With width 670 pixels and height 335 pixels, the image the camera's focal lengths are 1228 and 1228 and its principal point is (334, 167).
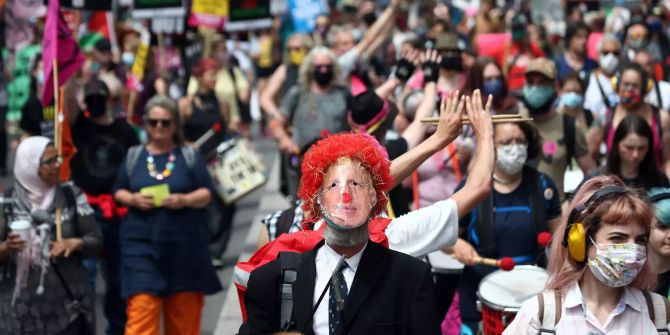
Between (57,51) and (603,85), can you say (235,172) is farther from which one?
(603,85)

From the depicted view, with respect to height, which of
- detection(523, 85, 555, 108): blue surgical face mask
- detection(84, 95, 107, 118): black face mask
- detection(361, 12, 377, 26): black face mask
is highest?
detection(361, 12, 377, 26): black face mask

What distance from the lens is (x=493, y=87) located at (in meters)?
10.2

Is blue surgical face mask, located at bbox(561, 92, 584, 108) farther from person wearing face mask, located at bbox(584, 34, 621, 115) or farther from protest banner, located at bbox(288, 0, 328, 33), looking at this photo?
protest banner, located at bbox(288, 0, 328, 33)

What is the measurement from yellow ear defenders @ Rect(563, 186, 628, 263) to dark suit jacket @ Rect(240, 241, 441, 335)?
55 centimetres

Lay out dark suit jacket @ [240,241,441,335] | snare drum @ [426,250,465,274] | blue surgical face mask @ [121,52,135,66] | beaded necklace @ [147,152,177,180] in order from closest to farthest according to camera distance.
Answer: dark suit jacket @ [240,241,441,335] → snare drum @ [426,250,465,274] → beaded necklace @ [147,152,177,180] → blue surgical face mask @ [121,52,135,66]

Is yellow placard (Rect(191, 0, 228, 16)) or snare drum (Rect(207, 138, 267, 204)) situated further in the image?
yellow placard (Rect(191, 0, 228, 16))

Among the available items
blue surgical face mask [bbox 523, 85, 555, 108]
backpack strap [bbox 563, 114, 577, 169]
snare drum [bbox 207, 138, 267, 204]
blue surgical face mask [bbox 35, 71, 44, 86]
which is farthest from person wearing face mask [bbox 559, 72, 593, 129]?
blue surgical face mask [bbox 35, 71, 44, 86]

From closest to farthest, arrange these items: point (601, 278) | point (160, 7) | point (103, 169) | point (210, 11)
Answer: point (601, 278)
point (103, 169)
point (160, 7)
point (210, 11)

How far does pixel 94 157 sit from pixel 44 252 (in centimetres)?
194

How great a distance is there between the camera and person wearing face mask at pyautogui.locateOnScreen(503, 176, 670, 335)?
427 cm

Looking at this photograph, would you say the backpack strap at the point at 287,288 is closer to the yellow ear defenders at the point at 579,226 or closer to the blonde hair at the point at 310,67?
the yellow ear defenders at the point at 579,226

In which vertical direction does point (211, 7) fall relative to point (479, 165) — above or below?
above

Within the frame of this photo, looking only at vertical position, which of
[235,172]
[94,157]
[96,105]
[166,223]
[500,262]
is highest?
[96,105]

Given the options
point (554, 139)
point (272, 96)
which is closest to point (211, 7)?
point (272, 96)
